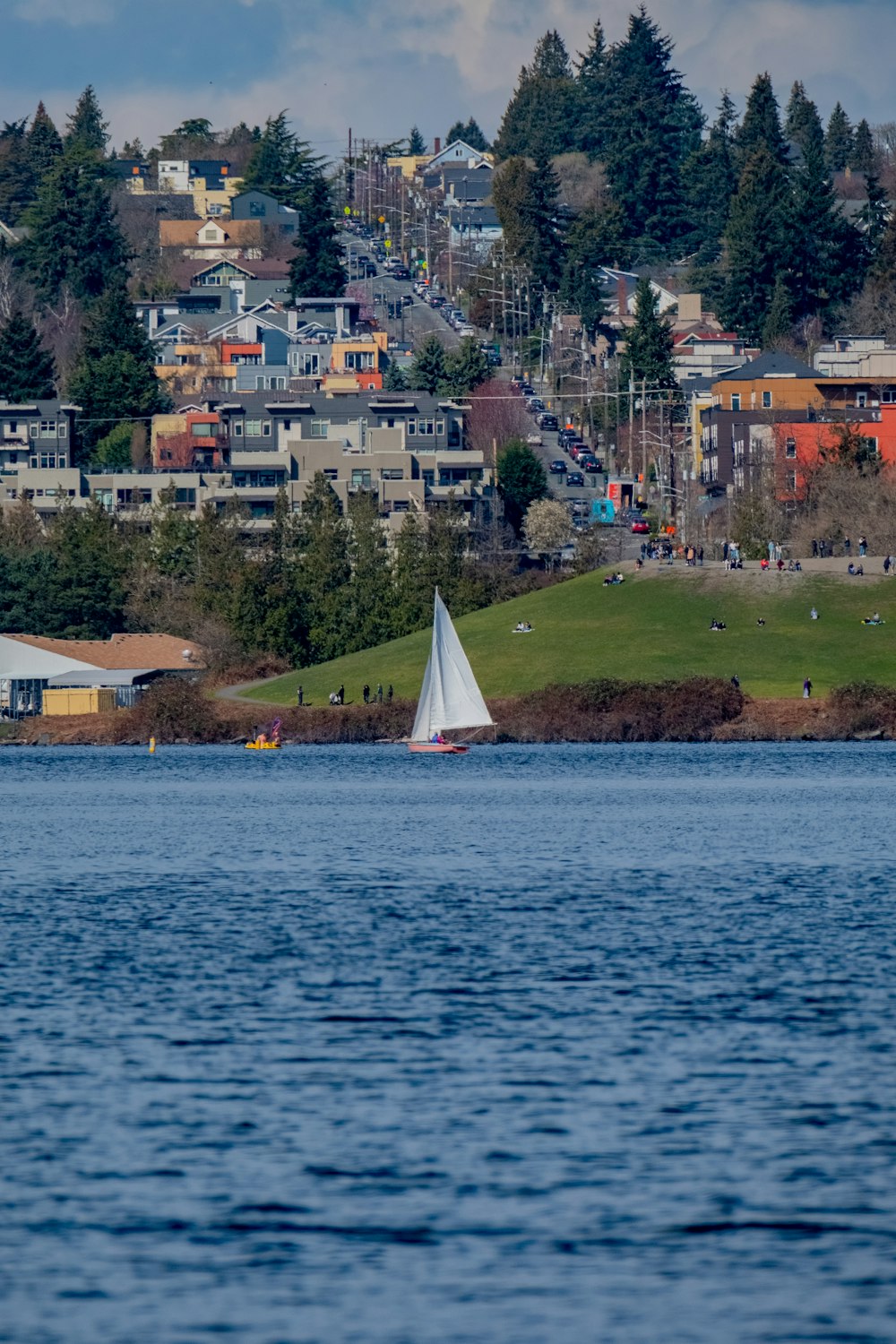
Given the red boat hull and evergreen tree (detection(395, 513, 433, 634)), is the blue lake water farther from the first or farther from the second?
evergreen tree (detection(395, 513, 433, 634))

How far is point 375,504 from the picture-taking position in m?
194

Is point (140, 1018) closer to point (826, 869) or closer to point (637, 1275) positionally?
point (637, 1275)

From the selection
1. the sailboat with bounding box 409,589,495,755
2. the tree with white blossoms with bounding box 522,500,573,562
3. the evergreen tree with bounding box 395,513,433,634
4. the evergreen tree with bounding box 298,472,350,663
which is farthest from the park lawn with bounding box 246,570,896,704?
the tree with white blossoms with bounding box 522,500,573,562

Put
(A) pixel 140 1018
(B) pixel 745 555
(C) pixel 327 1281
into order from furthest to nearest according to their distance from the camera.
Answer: (B) pixel 745 555, (A) pixel 140 1018, (C) pixel 327 1281

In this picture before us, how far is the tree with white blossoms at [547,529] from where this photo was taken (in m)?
189

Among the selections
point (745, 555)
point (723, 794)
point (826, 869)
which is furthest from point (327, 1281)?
point (745, 555)

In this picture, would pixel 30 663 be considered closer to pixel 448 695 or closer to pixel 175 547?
pixel 175 547

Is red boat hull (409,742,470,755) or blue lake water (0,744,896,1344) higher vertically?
red boat hull (409,742,470,755)

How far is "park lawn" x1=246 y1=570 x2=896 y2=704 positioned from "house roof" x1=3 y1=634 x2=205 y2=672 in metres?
9.75

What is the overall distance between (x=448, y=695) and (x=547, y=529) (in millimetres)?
70054

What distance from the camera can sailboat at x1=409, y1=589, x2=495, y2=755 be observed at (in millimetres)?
118938

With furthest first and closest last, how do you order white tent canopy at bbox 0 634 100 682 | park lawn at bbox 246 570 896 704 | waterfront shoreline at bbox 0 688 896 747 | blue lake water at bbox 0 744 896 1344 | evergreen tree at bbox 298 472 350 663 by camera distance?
evergreen tree at bbox 298 472 350 663 < white tent canopy at bbox 0 634 100 682 < park lawn at bbox 246 570 896 704 < waterfront shoreline at bbox 0 688 896 747 < blue lake water at bbox 0 744 896 1344

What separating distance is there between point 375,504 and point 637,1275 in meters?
172

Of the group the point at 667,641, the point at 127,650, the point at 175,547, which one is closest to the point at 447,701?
the point at 667,641
